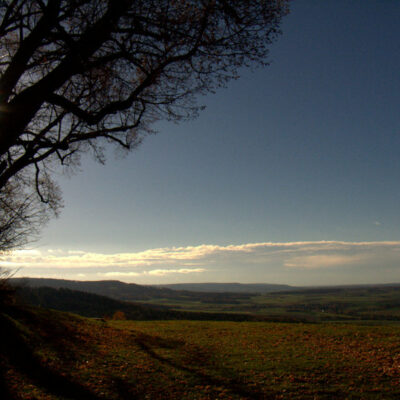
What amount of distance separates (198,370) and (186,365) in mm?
774

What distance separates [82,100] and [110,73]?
163 centimetres

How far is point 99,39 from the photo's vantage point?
592 centimetres

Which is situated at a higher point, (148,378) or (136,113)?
(136,113)

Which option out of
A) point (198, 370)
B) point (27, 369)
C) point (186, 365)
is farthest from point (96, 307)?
point (198, 370)

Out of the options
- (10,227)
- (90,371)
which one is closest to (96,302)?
(10,227)

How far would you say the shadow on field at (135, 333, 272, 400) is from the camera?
8.00 meters

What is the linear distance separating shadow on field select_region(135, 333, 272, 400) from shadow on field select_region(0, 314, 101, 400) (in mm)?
3448

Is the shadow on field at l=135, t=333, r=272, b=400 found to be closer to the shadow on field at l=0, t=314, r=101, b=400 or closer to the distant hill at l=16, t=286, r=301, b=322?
the shadow on field at l=0, t=314, r=101, b=400

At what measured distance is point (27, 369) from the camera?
8.66 meters

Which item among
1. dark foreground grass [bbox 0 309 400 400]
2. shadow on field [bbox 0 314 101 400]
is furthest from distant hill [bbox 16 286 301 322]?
shadow on field [bbox 0 314 101 400]

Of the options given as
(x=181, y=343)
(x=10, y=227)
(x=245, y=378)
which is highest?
(x=10, y=227)

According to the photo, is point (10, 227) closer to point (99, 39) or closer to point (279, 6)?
point (99, 39)

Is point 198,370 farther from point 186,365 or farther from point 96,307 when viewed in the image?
point 96,307

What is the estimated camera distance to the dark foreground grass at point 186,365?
7824 millimetres
